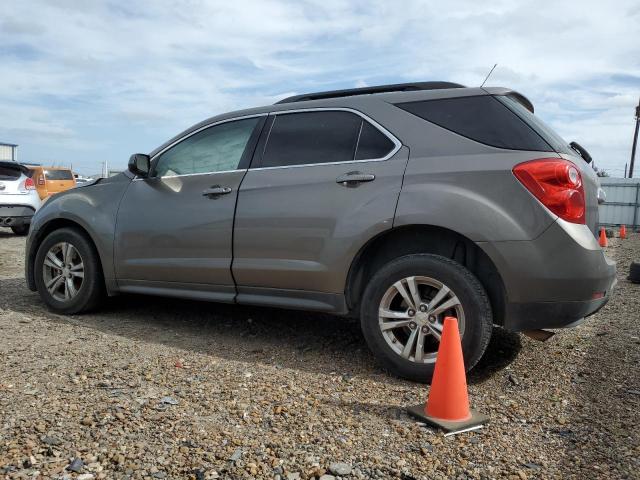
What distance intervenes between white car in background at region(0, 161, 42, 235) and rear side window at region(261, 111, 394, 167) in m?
9.02

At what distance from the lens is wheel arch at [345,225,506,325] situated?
11.9 ft

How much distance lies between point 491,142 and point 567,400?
159 cm

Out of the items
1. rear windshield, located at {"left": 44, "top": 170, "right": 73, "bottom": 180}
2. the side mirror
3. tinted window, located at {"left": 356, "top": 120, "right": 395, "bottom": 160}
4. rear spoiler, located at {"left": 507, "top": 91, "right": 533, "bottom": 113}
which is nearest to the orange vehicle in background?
rear windshield, located at {"left": 44, "top": 170, "right": 73, "bottom": 180}

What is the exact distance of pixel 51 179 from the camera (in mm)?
17922

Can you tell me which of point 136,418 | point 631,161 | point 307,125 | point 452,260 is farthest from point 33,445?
point 631,161

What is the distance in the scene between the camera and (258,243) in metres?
4.29

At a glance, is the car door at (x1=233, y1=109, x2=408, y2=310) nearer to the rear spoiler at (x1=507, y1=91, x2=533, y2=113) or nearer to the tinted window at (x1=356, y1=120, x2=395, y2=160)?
the tinted window at (x1=356, y1=120, x2=395, y2=160)

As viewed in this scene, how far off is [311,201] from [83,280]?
2.37 meters

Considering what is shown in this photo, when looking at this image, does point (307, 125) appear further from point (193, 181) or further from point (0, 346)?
point (0, 346)

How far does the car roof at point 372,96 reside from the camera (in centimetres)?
388

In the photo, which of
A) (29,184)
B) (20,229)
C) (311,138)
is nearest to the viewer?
(311,138)

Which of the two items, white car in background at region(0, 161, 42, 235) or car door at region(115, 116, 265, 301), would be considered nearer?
car door at region(115, 116, 265, 301)

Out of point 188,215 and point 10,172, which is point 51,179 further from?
point 188,215

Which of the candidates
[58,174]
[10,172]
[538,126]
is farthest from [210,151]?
[58,174]
